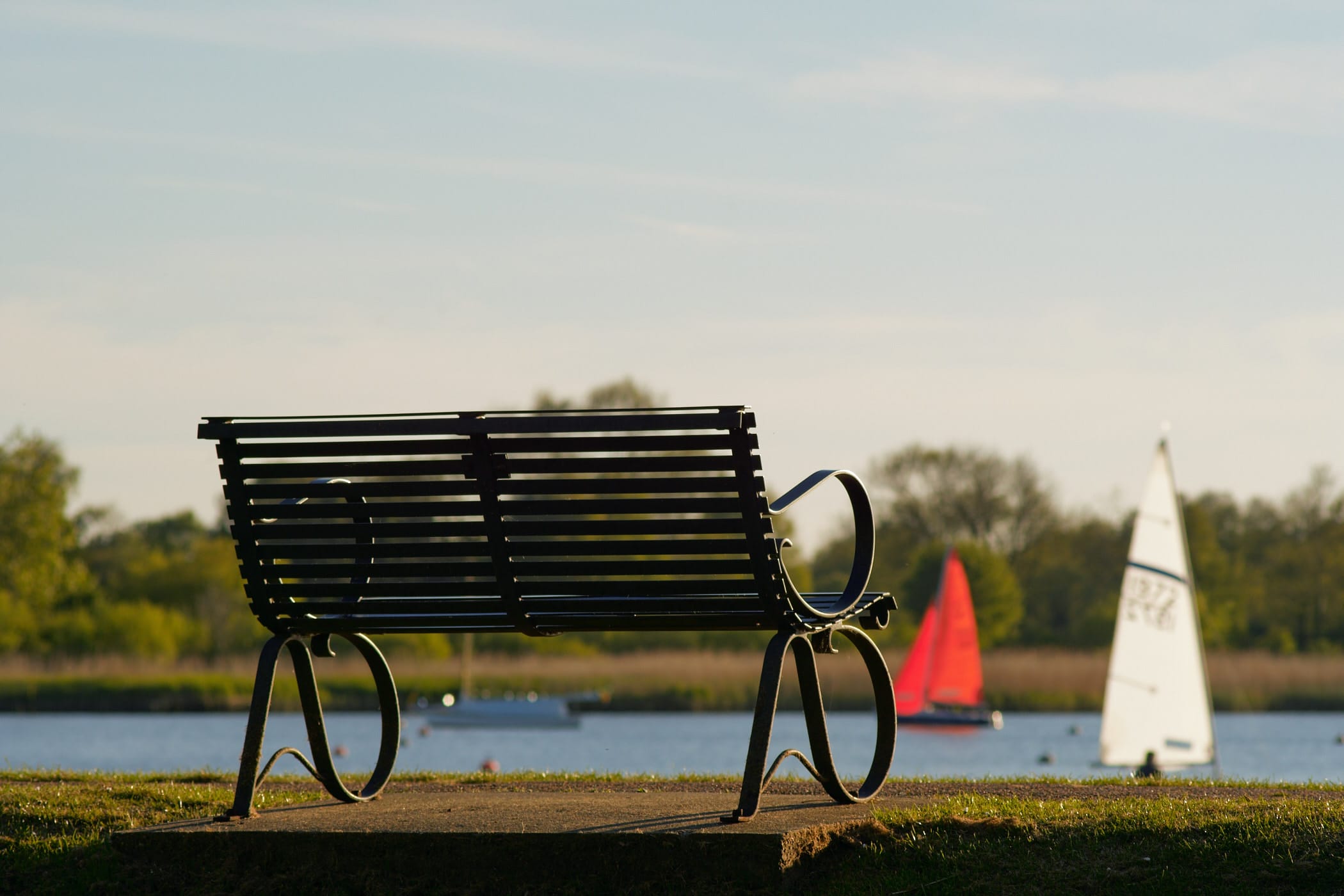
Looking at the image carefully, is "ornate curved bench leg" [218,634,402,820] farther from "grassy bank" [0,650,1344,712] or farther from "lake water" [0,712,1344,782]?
"grassy bank" [0,650,1344,712]

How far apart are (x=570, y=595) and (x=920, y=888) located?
141 cm

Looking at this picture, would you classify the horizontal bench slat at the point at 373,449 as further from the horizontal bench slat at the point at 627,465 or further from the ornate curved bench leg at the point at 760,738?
the ornate curved bench leg at the point at 760,738

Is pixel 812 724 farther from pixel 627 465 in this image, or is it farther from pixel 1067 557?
pixel 1067 557

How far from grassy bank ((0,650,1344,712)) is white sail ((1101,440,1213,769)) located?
1593 centimetres

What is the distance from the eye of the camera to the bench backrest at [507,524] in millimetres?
4977

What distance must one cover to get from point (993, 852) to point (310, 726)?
2461 mm

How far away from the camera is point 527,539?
567cm

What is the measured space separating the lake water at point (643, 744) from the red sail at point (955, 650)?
111cm

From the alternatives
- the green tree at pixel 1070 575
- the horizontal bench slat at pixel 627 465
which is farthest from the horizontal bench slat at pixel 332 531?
the green tree at pixel 1070 575

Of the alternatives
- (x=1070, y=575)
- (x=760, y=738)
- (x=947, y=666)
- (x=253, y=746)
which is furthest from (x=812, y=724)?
(x=1070, y=575)

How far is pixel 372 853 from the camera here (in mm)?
4789

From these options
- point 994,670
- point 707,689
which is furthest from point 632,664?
point 994,670

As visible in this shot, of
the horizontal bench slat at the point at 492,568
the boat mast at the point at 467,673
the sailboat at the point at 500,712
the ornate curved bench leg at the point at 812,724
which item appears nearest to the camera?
the ornate curved bench leg at the point at 812,724

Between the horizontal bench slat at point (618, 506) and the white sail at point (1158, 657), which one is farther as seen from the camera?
the white sail at point (1158, 657)
